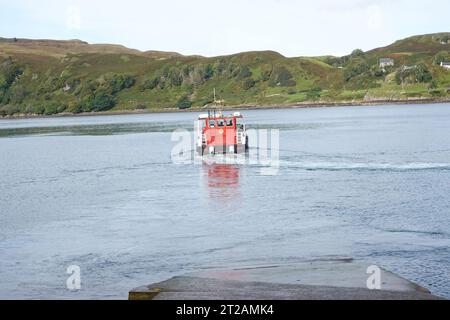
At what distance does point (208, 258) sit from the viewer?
91.5 ft

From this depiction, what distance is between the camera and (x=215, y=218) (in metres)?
37.8

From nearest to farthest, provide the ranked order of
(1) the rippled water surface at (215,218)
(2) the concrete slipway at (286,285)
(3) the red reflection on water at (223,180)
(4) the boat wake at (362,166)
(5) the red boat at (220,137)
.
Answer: (2) the concrete slipway at (286,285)
(1) the rippled water surface at (215,218)
(3) the red reflection on water at (223,180)
(4) the boat wake at (362,166)
(5) the red boat at (220,137)

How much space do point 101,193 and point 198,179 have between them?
8.07m

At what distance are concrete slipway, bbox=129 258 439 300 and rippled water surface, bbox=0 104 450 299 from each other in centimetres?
192

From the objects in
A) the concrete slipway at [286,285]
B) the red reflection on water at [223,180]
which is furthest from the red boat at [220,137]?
the concrete slipway at [286,285]

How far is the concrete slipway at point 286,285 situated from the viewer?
19578mm

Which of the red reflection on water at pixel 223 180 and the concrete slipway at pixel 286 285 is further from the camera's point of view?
the red reflection on water at pixel 223 180

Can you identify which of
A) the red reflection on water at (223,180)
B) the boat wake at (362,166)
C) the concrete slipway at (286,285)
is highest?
the concrete slipway at (286,285)

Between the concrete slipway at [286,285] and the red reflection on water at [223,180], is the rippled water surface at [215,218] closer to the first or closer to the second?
the red reflection on water at [223,180]

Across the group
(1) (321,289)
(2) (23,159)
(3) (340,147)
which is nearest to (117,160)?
(2) (23,159)

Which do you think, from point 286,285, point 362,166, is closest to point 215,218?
point 286,285

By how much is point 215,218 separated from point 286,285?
54.9 ft

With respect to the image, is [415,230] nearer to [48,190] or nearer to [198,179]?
[198,179]

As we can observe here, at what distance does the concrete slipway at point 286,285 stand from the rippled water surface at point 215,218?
192 cm
